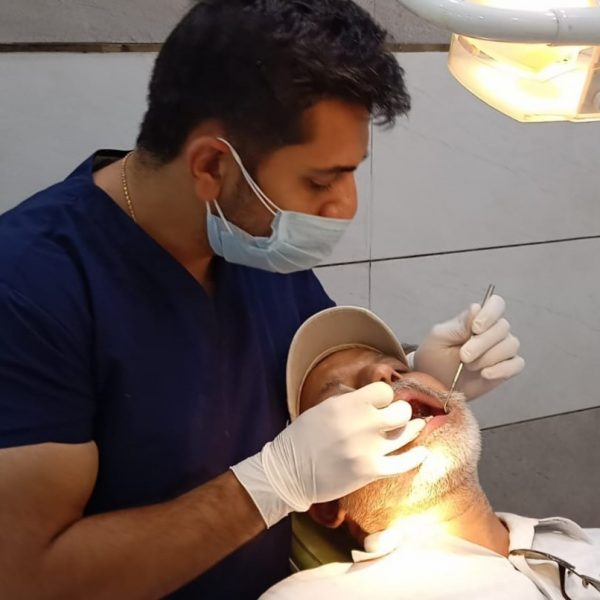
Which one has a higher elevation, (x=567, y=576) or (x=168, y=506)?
(x=168, y=506)

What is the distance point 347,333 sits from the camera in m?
1.69

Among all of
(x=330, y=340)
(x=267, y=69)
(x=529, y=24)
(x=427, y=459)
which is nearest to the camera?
(x=529, y=24)

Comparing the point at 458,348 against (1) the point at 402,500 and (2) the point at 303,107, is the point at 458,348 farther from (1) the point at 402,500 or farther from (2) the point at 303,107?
(2) the point at 303,107

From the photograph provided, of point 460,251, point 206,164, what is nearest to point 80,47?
point 206,164

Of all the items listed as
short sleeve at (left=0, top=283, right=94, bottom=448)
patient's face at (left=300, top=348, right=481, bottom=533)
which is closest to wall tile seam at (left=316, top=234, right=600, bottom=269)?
patient's face at (left=300, top=348, right=481, bottom=533)

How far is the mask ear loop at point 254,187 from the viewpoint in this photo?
1229 mm

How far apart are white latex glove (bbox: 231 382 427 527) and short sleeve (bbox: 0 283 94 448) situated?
28cm

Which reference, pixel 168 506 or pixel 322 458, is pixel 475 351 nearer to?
pixel 322 458

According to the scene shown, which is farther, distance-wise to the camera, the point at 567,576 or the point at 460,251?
the point at 460,251

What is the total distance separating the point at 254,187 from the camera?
1.25 m

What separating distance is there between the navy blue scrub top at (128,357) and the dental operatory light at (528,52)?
553 mm

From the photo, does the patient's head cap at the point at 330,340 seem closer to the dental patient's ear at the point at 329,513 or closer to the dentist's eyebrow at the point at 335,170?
the dental patient's ear at the point at 329,513

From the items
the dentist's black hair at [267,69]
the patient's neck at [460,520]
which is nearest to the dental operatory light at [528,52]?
the dentist's black hair at [267,69]

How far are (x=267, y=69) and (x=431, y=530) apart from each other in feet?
2.76
